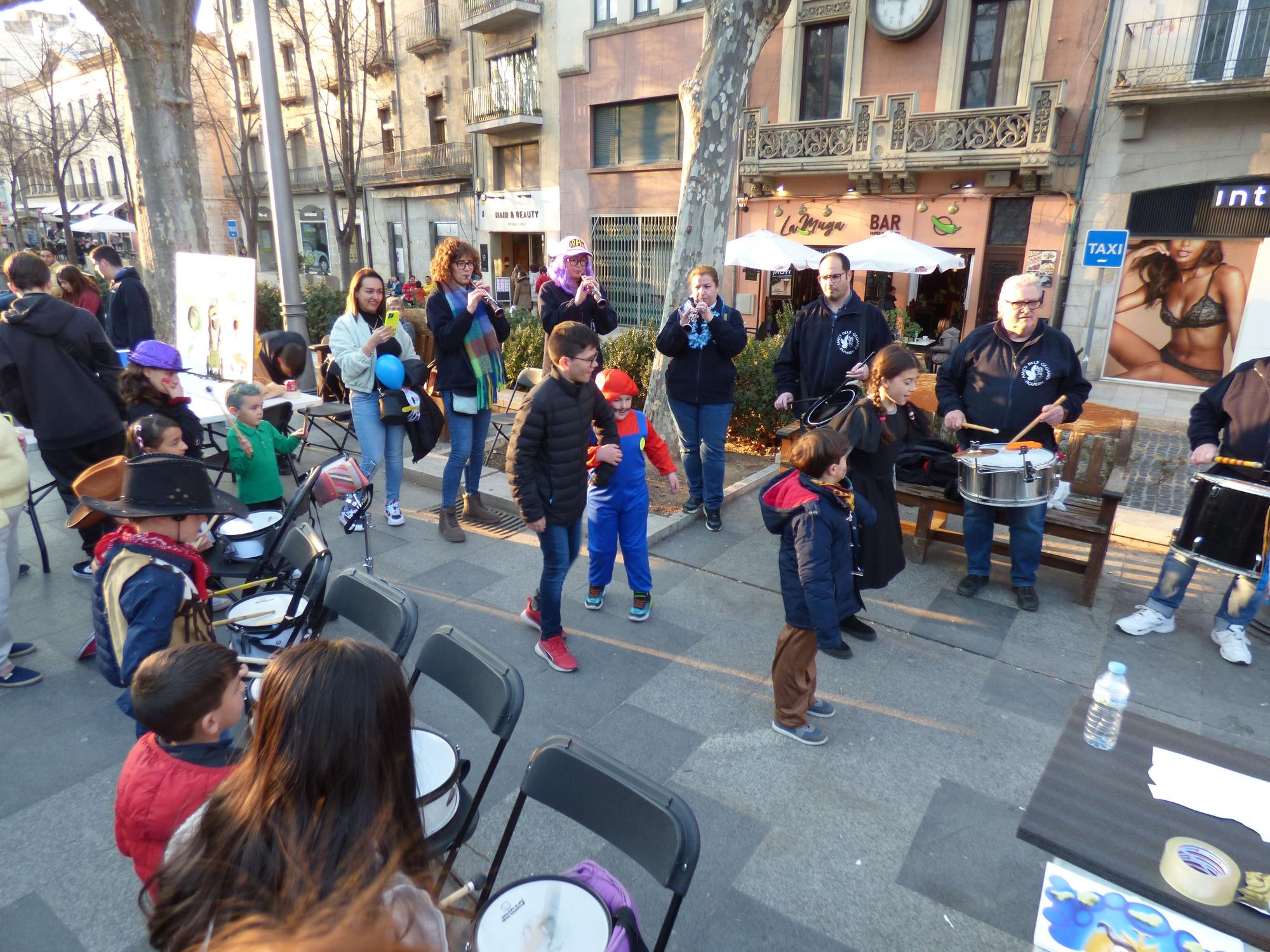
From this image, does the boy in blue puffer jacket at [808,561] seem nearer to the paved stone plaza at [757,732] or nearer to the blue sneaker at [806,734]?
the blue sneaker at [806,734]

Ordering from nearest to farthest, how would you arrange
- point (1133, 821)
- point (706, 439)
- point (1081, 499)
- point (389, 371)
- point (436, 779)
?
point (1133, 821) → point (436, 779) → point (1081, 499) → point (389, 371) → point (706, 439)

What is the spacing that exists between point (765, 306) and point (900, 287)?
315cm

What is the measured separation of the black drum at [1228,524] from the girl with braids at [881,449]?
1604 millimetres

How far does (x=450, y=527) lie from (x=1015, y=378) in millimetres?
4037

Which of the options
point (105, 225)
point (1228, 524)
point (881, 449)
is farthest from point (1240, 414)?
point (105, 225)

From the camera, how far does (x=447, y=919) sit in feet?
6.56

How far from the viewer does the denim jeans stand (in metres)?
4.02

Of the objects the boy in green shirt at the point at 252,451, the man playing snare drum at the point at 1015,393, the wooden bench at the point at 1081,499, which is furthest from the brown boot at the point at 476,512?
the man playing snare drum at the point at 1015,393

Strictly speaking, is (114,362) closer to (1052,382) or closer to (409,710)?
(409,710)

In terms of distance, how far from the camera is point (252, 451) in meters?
4.78

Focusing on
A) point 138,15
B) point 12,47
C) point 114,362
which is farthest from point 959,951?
point 12,47

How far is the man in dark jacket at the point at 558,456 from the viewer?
12.5 feet

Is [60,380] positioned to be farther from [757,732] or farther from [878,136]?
[878,136]

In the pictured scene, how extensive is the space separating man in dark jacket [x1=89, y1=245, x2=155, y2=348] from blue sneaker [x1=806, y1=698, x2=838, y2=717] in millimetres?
8134
